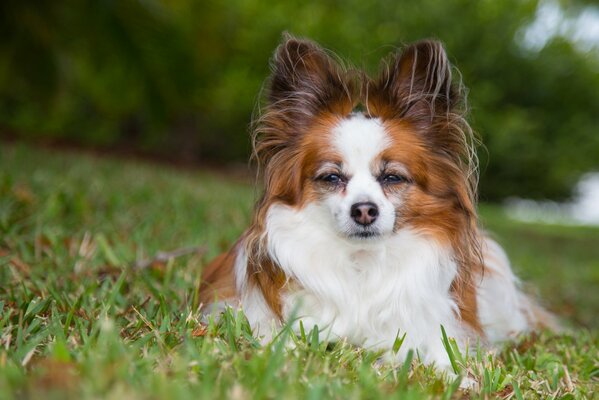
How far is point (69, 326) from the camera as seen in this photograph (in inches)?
98.8

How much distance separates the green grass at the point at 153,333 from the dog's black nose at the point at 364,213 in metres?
0.54

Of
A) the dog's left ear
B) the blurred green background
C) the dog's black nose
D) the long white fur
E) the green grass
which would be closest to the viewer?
the green grass

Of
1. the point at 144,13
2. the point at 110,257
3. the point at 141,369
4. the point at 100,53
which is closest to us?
the point at 141,369

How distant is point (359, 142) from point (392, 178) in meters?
0.22

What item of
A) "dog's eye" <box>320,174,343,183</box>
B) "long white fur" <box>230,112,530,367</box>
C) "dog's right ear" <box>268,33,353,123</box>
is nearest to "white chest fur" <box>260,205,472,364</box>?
"long white fur" <box>230,112,530,367</box>

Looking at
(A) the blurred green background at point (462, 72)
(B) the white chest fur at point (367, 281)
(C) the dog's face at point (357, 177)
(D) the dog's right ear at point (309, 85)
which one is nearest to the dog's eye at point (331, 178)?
(C) the dog's face at point (357, 177)

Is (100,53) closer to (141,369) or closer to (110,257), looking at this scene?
(110,257)

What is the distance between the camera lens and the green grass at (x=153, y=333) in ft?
5.89

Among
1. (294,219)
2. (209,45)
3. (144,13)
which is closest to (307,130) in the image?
(294,219)

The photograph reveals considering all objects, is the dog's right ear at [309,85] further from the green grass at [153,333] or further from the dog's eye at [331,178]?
the green grass at [153,333]

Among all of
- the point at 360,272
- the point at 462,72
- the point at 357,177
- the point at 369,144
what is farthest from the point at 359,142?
the point at 462,72

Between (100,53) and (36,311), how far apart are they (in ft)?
20.1

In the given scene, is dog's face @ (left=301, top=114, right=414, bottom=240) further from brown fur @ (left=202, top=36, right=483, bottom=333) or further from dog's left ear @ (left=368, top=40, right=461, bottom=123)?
dog's left ear @ (left=368, top=40, right=461, bottom=123)

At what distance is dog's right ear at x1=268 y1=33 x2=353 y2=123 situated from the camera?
3078mm
